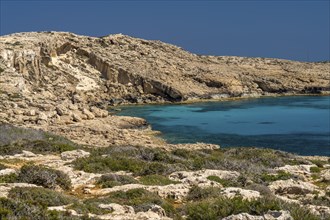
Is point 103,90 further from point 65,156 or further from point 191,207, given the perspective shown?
point 191,207

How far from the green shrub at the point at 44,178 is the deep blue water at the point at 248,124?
88.6 feet

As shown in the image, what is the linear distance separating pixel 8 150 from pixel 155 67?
80.4 metres

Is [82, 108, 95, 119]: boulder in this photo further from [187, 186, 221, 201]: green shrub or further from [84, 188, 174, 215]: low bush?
[84, 188, 174, 215]: low bush

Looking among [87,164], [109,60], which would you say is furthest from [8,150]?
[109,60]

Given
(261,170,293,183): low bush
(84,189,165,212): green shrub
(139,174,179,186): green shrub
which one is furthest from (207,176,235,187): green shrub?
(84,189,165,212): green shrub

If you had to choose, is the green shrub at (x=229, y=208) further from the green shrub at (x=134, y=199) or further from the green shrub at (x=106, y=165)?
the green shrub at (x=106, y=165)

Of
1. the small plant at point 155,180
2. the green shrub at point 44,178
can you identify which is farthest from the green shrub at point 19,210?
the small plant at point 155,180

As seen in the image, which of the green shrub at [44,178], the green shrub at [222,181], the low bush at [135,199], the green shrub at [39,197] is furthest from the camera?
the green shrub at [222,181]

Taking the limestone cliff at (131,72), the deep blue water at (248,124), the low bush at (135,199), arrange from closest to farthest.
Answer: the low bush at (135,199) → the deep blue water at (248,124) → the limestone cliff at (131,72)

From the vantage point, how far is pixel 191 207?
9406 millimetres

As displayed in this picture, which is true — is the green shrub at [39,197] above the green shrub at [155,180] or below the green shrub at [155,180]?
above

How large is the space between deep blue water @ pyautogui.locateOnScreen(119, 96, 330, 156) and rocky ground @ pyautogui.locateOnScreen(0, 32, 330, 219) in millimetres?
5740

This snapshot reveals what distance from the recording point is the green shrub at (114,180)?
40.4 ft

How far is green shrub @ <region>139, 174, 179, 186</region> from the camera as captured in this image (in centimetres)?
1276
